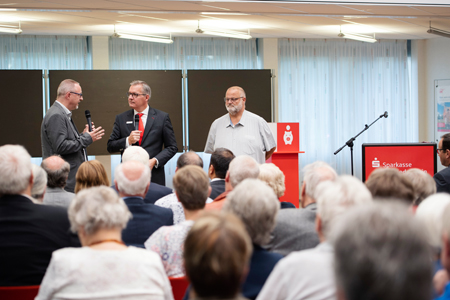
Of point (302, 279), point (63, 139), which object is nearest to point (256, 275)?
point (302, 279)

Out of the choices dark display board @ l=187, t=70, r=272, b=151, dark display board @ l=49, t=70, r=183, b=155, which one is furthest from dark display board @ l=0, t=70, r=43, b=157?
dark display board @ l=187, t=70, r=272, b=151

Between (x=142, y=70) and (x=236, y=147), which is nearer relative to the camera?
(x=236, y=147)

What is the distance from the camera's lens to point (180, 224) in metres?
2.00

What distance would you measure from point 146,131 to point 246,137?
1045 millimetres

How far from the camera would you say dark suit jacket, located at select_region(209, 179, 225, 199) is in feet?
10.6

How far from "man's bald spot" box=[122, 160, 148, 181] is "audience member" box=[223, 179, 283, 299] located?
76 cm

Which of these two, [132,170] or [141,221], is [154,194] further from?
[141,221]

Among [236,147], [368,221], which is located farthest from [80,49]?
[368,221]

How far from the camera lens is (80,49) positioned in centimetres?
796

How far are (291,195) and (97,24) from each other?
4.01 metres

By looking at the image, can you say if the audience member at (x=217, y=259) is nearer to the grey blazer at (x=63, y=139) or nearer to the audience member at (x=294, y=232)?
the audience member at (x=294, y=232)

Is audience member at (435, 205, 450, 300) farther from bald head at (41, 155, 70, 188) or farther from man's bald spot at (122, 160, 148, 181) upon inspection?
bald head at (41, 155, 70, 188)

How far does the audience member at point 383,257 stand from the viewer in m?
0.76

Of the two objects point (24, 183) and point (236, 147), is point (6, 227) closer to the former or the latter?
point (24, 183)
